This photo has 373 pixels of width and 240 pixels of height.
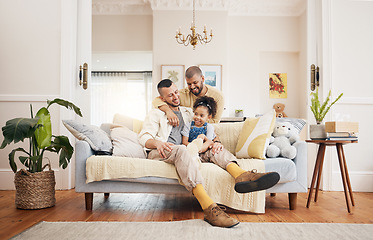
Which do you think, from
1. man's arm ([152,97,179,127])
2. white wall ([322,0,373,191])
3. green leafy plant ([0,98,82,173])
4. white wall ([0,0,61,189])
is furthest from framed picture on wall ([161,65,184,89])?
green leafy plant ([0,98,82,173])

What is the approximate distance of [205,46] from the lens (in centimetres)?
616

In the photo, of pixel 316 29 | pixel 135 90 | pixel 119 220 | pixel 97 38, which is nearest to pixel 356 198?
pixel 316 29

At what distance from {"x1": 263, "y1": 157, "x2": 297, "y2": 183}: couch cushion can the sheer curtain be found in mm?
7944

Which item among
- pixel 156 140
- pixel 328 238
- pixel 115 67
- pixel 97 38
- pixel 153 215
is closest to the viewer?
pixel 328 238

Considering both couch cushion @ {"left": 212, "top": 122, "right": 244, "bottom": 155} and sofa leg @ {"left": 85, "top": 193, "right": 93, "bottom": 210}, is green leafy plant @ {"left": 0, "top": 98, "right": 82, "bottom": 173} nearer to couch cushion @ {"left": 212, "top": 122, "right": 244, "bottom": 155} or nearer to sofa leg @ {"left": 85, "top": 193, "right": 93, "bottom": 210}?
sofa leg @ {"left": 85, "top": 193, "right": 93, "bottom": 210}

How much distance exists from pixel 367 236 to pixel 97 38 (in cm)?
600

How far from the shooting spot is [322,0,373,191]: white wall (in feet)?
11.8

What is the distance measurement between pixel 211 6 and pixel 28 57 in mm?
3709

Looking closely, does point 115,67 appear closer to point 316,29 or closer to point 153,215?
point 316,29

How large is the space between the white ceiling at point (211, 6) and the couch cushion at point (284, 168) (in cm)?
438

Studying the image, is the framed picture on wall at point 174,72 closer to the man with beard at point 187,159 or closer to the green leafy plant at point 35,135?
the man with beard at point 187,159

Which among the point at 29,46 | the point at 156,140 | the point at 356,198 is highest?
the point at 29,46

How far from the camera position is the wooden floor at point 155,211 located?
2.22 metres

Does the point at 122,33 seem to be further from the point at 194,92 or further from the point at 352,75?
the point at 352,75
